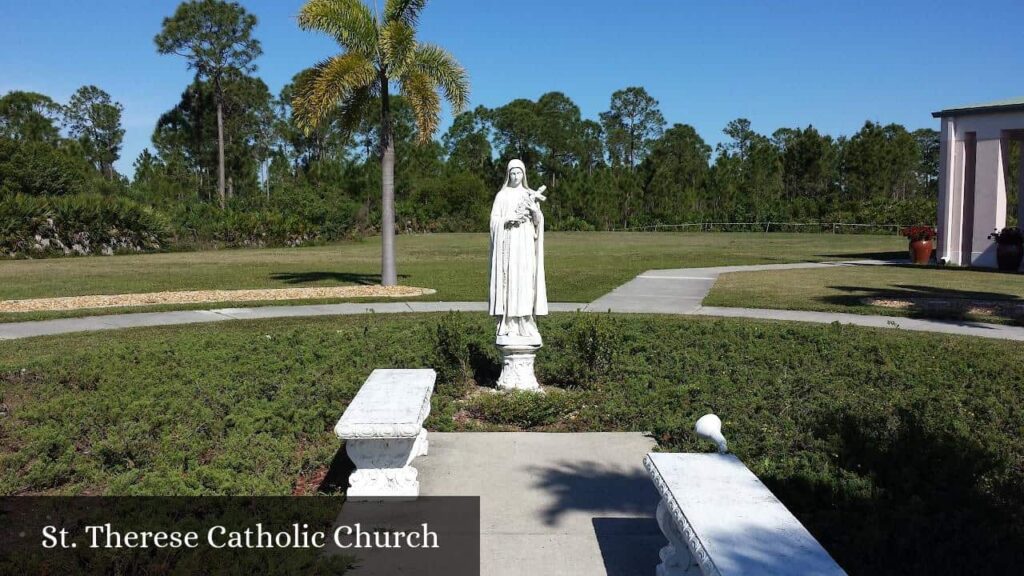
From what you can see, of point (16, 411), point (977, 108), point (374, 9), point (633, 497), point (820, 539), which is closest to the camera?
point (820, 539)

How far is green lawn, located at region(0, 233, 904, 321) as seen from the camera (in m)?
18.3

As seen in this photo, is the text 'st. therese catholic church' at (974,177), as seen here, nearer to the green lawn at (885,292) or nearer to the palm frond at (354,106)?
the green lawn at (885,292)

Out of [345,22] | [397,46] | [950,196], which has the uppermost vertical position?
[345,22]

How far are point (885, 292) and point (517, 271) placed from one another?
11470 millimetres

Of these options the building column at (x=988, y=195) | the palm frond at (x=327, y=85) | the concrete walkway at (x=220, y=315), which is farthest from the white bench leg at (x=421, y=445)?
the building column at (x=988, y=195)

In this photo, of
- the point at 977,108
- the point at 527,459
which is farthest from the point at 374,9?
the point at 977,108

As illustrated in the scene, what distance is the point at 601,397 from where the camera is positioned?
26.7ft

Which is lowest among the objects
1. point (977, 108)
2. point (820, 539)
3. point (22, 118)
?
point (820, 539)

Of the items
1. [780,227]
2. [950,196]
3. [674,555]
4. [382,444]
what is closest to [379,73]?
[382,444]

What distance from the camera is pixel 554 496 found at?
5.38m

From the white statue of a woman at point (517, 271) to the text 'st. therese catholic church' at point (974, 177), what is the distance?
19390 millimetres

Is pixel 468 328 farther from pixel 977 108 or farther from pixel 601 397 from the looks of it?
pixel 977 108

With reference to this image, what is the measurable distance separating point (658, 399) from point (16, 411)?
A: 6.04 metres

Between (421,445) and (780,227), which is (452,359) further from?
(780,227)
